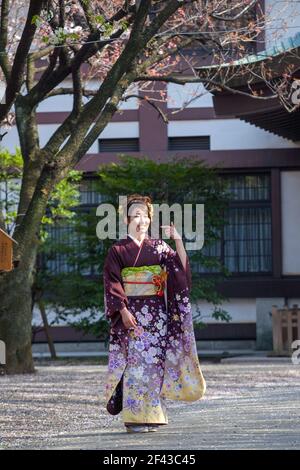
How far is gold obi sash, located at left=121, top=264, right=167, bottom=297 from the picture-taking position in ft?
31.1

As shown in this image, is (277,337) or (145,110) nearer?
(277,337)

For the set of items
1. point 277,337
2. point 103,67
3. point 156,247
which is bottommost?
point 277,337

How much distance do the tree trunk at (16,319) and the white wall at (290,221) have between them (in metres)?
8.01

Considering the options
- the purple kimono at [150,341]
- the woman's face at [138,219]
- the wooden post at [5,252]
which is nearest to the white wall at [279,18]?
the woman's face at [138,219]

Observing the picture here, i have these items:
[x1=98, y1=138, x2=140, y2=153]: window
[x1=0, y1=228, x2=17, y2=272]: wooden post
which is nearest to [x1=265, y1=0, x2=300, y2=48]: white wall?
[x1=98, y1=138, x2=140, y2=153]: window

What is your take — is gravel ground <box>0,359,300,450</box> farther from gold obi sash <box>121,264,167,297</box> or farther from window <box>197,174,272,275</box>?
window <box>197,174,272,275</box>

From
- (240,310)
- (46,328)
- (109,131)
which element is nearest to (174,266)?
(46,328)

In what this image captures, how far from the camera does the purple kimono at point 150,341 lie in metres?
9.41

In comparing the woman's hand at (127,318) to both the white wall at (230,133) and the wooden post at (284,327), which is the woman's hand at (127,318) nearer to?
the wooden post at (284,327)

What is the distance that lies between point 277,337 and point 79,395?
296 inches

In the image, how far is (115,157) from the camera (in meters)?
22.4

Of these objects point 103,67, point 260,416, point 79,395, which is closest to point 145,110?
point 103,67
